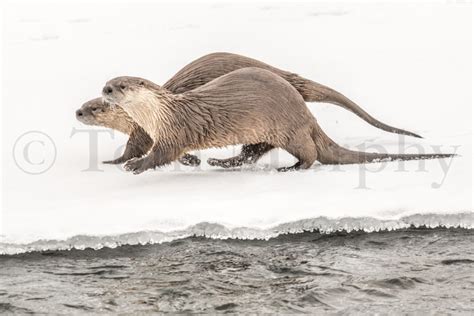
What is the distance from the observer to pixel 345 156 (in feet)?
17.1

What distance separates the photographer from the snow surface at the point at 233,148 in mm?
4391

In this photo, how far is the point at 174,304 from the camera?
373 cm

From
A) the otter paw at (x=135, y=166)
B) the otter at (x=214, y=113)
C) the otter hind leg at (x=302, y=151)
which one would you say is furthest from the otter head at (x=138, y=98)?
the otter hind leg at (x=302, y=151)

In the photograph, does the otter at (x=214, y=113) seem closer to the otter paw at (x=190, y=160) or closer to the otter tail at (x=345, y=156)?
A: the otter tail at (x=345, y=156)

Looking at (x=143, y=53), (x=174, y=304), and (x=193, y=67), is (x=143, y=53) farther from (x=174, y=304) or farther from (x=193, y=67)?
(x=174, y=304)

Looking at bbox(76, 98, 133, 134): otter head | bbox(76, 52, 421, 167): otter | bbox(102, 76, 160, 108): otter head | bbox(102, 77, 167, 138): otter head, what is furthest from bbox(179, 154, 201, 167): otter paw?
bbox(102, 76, 160, 108): otter head

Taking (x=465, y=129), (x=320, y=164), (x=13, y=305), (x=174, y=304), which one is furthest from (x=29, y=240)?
(x=465, y=129)

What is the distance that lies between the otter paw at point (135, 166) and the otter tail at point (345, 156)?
2.98ft

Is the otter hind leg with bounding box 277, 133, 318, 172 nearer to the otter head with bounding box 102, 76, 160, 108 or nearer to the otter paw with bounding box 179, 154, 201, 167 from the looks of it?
the otter paw with bounding box 179, 154, 201, 167

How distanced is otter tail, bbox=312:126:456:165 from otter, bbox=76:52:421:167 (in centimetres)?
31

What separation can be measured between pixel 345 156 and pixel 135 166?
3.56 feet

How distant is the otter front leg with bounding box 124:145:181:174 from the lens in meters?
4.89

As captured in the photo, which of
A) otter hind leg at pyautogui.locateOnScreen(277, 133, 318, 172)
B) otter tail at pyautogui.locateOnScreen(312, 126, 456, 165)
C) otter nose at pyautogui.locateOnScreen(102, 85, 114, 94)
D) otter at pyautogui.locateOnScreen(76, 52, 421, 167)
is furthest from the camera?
otter at pyautogui.locateOnScreen(76, 52, 421, 167)

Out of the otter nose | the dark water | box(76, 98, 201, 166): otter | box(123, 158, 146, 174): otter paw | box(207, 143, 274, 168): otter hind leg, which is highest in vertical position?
the otter nose
